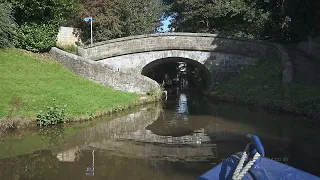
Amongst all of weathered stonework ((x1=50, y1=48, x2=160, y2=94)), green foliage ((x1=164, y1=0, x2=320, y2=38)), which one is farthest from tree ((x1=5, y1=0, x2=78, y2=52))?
green foliage ((x1=164, y1=0, x2=320, y2=38))

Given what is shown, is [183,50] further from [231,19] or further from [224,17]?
[231,19]

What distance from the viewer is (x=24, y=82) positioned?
13.2 metres

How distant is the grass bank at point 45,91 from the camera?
11.1 metres

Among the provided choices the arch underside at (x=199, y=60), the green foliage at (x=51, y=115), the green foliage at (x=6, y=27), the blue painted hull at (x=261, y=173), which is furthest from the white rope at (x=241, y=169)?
the arch underside at (x=199, y=60)

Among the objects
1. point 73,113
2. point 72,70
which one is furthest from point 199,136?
point 72,70

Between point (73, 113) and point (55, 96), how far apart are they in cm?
137

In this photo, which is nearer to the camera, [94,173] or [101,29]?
[94,173]

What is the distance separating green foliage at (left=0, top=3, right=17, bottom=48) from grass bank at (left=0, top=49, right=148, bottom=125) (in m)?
0.47

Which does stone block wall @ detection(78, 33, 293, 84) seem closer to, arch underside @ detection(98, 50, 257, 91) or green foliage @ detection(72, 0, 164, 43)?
arch underside @ detection(98, 50, 257, 91)

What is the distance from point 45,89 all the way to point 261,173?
1107 centimetres

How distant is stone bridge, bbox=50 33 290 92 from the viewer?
67.8ft

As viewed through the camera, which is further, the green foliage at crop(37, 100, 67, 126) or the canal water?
the green foliage at crop(37, 100, 67, 126)

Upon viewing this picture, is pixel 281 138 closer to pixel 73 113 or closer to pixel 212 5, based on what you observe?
pixel 73 113

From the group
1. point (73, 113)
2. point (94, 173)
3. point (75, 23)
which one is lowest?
point (94, 173)
